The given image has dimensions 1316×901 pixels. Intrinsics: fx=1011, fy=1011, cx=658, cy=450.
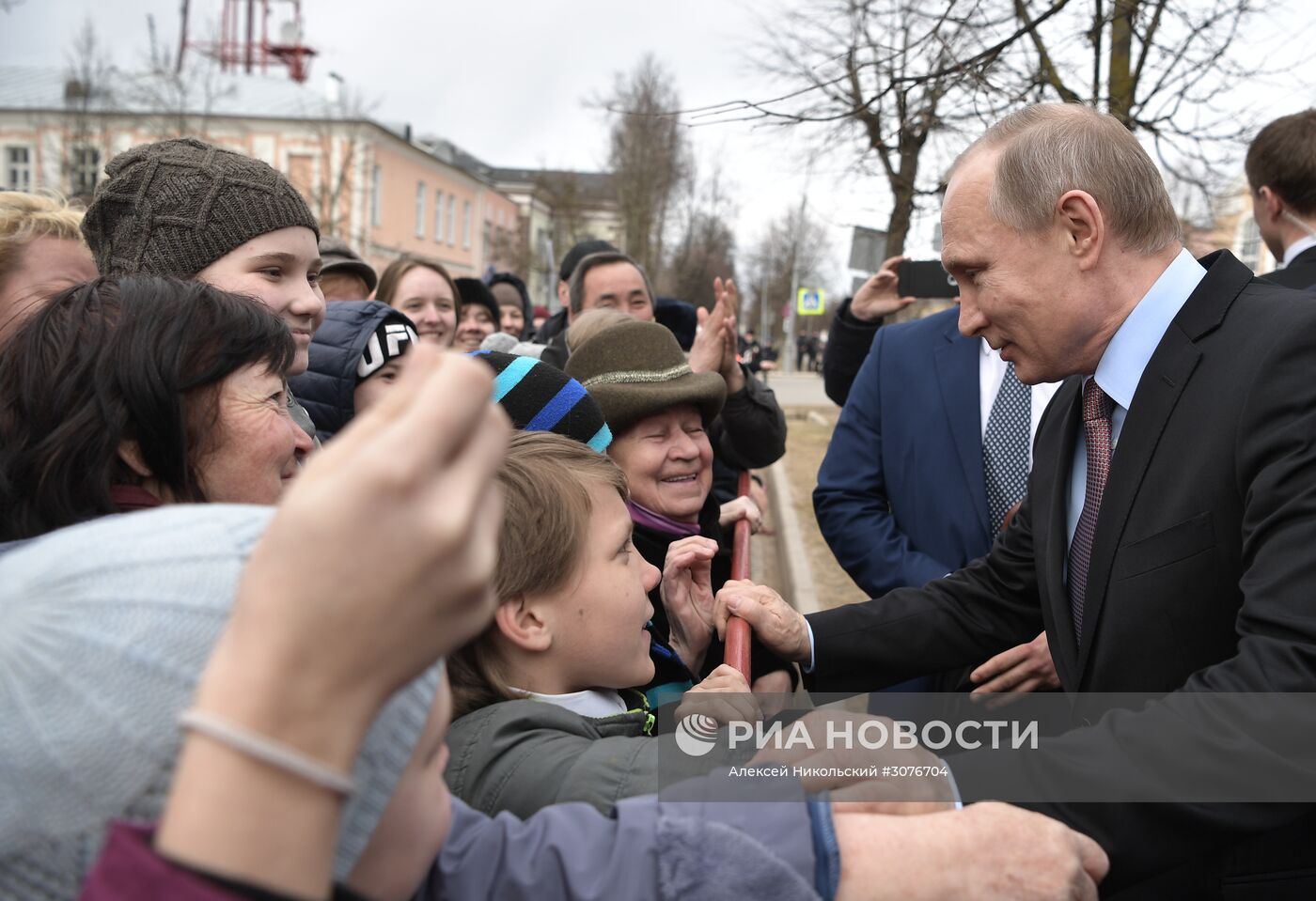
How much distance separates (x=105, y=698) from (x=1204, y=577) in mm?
1858

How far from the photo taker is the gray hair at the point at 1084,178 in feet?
7.37

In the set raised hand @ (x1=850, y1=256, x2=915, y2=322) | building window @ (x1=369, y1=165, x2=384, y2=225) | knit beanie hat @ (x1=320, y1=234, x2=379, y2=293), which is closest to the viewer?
raised hand @ (x1=850, y1=256, x2=915, y2=322)

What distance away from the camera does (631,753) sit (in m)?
1.49

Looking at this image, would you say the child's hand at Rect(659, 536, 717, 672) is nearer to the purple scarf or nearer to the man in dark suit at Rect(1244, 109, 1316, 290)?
the purple scarf

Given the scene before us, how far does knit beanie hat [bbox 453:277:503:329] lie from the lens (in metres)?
7.25

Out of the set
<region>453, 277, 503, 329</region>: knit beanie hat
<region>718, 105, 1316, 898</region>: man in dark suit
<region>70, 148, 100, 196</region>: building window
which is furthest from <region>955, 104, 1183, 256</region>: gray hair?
<region>70, 148, 100, 196</region>: building window

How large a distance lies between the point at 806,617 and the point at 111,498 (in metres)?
1.75

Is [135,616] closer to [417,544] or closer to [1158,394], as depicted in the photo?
[417,544]

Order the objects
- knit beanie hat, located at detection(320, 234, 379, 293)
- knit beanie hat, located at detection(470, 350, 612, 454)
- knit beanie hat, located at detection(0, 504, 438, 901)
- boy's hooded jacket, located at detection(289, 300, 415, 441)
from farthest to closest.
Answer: knit beanie hat, located at detection(320, 234, 379, 293) < boy's hooded jacket, located at detection(289, 300, 415, 441) < knit beanie hat, located at detection(470, 350, 612, 454) < knit beanie hat, located at detection(0, 504, 438, 901)

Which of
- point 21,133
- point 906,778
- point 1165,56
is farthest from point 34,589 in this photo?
point 21,133

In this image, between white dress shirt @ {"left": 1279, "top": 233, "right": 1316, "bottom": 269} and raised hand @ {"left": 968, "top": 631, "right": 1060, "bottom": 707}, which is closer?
raised hand @ {"left": 968, "top": 631, "right": 1060, "bottom": 707}

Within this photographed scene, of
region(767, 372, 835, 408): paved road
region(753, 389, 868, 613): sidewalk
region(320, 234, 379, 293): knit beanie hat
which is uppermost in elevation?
region(320, 234, 379, 293): knit beanie hat

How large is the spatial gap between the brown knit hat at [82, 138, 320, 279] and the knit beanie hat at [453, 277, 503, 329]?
14.6 feet

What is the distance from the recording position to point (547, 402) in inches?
108
